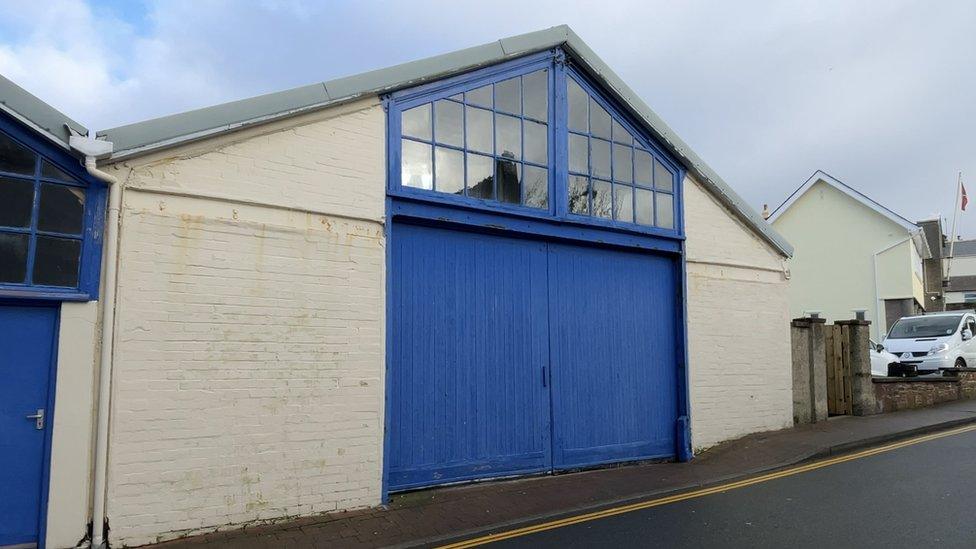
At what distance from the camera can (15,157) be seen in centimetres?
515

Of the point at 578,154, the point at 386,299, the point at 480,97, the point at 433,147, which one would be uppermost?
the point at 480,97

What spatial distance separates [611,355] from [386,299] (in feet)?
11.4

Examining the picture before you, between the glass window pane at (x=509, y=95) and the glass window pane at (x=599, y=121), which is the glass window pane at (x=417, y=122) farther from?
the glass window pane at (x=599, y=121)

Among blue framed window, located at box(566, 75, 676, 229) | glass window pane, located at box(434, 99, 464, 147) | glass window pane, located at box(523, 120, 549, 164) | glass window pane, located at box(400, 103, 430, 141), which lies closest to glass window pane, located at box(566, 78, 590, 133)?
blue framed window, located at box(566, 75, 676, 229)

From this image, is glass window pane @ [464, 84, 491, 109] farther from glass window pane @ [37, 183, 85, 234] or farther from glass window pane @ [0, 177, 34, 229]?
glass window pane @ [0, 177, 34, 229]

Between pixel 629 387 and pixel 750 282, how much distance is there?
3068 mm

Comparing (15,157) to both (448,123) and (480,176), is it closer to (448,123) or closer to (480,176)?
(448,123)

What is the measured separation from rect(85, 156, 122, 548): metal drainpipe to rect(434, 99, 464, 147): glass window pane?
338cm

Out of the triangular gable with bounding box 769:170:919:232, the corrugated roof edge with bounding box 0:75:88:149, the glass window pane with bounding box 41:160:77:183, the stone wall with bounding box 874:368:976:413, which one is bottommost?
the stone wall with bounding box 874:368:976:413

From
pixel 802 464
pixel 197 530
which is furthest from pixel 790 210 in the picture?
pixel 197 530

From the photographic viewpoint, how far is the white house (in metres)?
5.37

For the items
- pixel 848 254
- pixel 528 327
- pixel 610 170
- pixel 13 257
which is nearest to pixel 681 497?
pixel 528 327

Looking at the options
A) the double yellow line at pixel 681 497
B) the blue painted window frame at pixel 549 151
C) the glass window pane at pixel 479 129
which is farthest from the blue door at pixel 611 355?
the glass window pane at pixel 479 129

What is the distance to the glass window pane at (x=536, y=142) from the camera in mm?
8203
